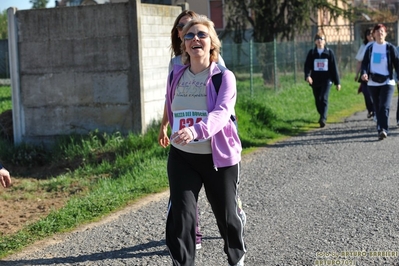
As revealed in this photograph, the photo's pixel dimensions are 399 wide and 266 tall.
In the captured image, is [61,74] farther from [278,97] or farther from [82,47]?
[278,97]

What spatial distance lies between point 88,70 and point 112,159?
1.66 m

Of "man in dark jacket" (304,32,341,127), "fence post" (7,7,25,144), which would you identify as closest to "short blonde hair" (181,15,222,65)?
"fence post" (7,7,25,144)

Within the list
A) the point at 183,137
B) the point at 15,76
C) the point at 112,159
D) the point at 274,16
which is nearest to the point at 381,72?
the point at 112,159

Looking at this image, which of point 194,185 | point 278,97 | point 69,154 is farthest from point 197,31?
point 278,97

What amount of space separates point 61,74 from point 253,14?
1354 centimetres

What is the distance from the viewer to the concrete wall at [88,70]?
11.9 metres

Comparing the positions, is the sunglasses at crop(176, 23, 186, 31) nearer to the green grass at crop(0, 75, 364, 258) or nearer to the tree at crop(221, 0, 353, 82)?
the green grass at crop(0, 75, 364, 258)

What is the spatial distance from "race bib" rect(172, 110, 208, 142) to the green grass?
2199 mm

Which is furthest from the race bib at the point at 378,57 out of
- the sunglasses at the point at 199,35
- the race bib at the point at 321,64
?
the sunglasses at the point at 199,35

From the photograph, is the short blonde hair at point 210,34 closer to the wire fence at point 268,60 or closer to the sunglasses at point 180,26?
the sunglasses at point 180,26

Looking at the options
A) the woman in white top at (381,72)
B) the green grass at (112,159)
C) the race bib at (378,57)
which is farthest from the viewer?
the race bib at (378,57)

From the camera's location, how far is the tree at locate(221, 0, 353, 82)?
24.1 meters

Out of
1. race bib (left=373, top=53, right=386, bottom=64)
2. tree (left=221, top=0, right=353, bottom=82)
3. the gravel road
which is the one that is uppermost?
tree (left=221, top=0, right=353, bottom=82)

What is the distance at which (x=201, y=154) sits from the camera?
5508 mm
